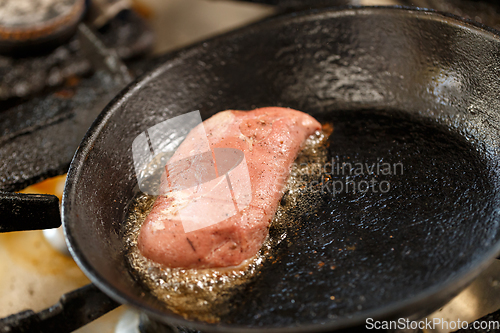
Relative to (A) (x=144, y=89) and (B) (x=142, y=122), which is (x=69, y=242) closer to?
(B) (x=142, y=122)

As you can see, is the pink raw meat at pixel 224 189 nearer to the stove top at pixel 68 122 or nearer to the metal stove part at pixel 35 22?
the stove top at pixel 68 122

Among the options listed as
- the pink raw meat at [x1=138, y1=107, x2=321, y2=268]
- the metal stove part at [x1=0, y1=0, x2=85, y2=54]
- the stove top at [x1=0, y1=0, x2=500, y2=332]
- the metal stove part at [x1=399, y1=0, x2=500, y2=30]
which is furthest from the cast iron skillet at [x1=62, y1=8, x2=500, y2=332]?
the metal stove part at [x1=399, y1=0, x2=500, y2=30]

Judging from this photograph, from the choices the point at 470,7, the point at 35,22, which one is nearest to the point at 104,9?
the point at 35,22

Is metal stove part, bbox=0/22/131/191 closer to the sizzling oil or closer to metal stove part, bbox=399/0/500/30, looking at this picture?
the sizzling oil

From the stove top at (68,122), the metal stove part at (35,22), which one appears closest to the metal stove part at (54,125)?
the stove top at (68,122)

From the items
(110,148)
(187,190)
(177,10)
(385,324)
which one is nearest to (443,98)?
(385,324)

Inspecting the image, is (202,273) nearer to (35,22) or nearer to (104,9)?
(35,22)
